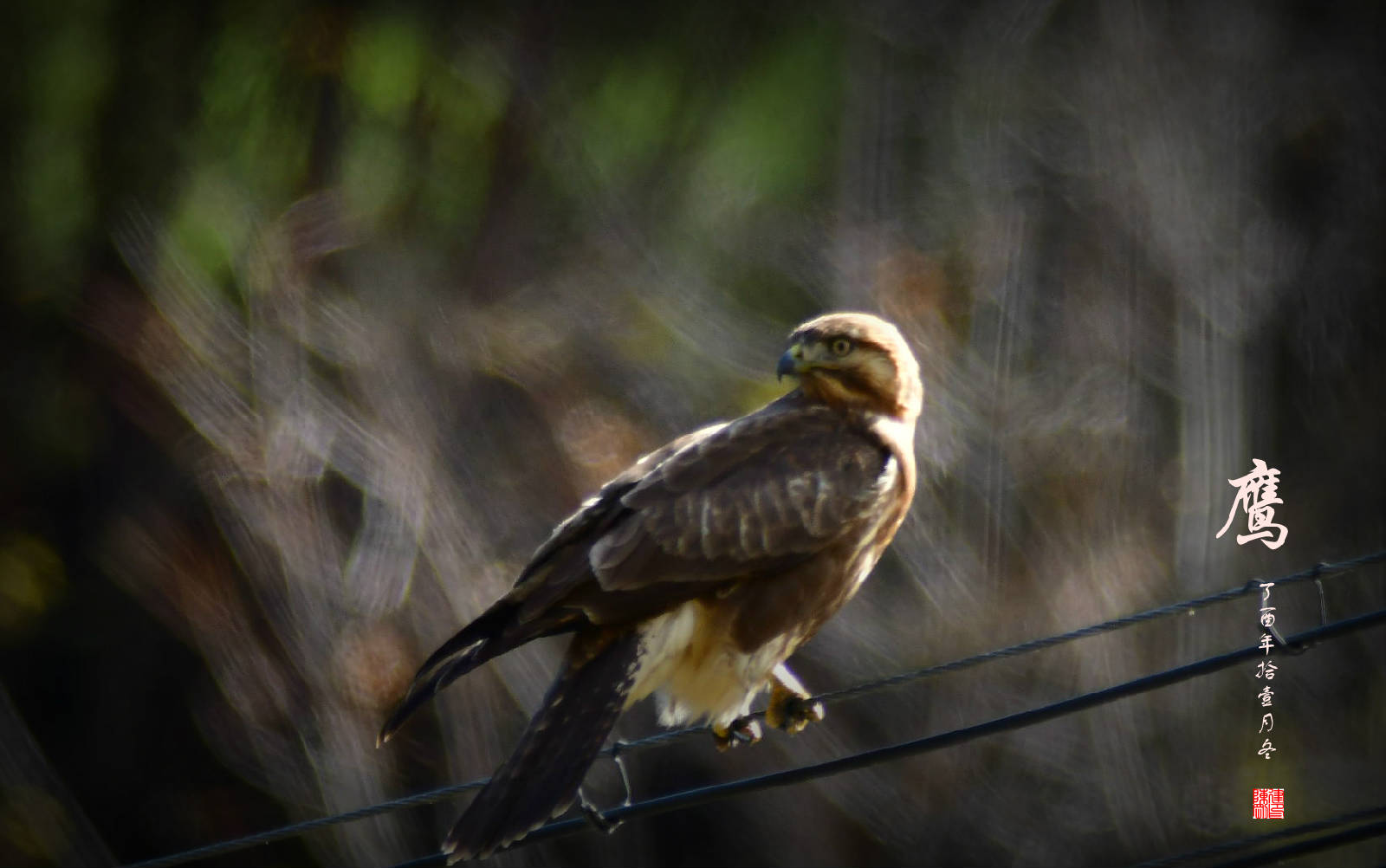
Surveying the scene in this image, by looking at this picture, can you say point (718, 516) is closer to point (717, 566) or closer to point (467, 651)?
point (717, 566)

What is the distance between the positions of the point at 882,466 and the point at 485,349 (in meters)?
4.61

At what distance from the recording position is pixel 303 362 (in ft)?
26.1

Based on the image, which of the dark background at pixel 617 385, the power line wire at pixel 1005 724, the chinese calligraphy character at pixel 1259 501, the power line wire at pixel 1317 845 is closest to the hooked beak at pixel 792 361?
the power line wire at pixel 1005 724

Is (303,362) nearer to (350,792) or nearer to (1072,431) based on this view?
(350,792)

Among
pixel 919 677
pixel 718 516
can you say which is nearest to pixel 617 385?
pixel 718 516

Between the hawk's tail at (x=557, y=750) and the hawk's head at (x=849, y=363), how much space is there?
1.03 meters

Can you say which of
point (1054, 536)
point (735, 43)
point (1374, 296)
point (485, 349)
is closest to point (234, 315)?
point (485, 349)

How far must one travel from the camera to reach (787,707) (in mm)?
4406

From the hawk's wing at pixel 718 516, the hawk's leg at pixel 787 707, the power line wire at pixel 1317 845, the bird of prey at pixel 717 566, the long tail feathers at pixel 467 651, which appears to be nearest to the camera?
the power line wire at pixel 1317 845

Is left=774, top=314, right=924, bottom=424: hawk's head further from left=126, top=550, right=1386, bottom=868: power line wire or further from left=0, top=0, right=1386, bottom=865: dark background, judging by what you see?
left=0, top=0, right=1386, bottom=865: dark background

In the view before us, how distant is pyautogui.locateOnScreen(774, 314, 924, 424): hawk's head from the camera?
4477 millimetres

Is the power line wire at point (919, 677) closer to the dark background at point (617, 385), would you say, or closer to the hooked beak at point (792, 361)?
the hooked beak at point (792, 361)

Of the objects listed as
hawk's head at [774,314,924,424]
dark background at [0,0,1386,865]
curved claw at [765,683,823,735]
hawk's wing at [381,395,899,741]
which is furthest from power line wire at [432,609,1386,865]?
dark background at [0,0,1386,865]

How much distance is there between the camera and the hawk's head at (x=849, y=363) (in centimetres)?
448
